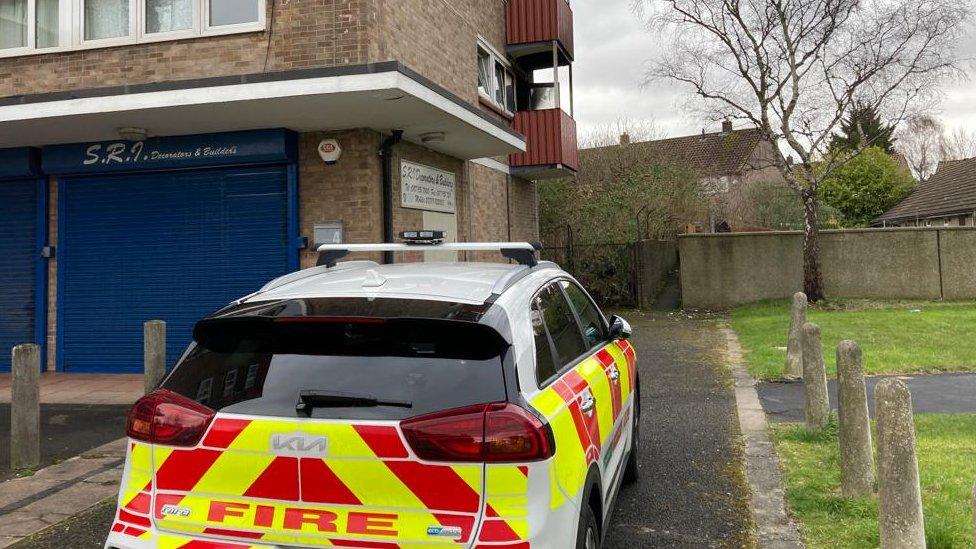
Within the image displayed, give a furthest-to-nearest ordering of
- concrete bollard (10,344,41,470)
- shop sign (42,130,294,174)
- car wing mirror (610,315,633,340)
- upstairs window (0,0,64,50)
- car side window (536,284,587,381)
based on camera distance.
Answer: upstairs window (0,0,64,50), shop sign (42,130,294,174), concrete bollard (10,344,41,470), car wing mirror (610,315,633,340), car side window (536,284,587,381)

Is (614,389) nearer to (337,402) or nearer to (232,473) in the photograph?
(337,402)

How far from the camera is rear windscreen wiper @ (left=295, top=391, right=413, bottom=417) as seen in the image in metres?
2.41

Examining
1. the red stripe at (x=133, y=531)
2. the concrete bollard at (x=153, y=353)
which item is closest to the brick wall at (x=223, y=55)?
the concrete bollard at (x=153, y=353)

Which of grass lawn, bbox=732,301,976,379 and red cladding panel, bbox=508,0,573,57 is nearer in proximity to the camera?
grass lawn, bbox=732,301,976,379

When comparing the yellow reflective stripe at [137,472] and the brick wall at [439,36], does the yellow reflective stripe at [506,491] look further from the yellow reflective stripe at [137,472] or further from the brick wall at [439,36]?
the brick wall at [439,36]

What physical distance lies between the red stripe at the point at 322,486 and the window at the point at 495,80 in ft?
37.9

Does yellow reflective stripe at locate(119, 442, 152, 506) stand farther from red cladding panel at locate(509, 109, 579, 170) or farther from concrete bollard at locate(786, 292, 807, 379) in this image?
red cladding panel at locate(509, 109, 579, 170)

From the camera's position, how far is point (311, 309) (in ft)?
8.71

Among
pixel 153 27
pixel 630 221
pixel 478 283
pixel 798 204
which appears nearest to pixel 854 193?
pixel 798 204

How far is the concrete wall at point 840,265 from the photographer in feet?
55.5

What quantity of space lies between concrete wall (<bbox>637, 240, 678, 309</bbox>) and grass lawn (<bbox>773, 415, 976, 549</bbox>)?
1226 centimetres

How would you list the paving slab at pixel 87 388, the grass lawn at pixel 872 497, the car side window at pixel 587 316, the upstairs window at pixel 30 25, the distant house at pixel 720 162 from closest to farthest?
the grass lawn at pixel 872 497 < the car side window at pixel 587 316 < the paving slab at pixel 87 388 < the upstairs window at pixel 30 25 < the distant house at pixel 720 162

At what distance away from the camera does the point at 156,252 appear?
9.67 meters

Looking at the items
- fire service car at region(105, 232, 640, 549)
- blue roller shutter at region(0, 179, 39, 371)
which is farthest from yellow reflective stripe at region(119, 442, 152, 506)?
blue roller shutter at region(0, 179, 39, 371)
